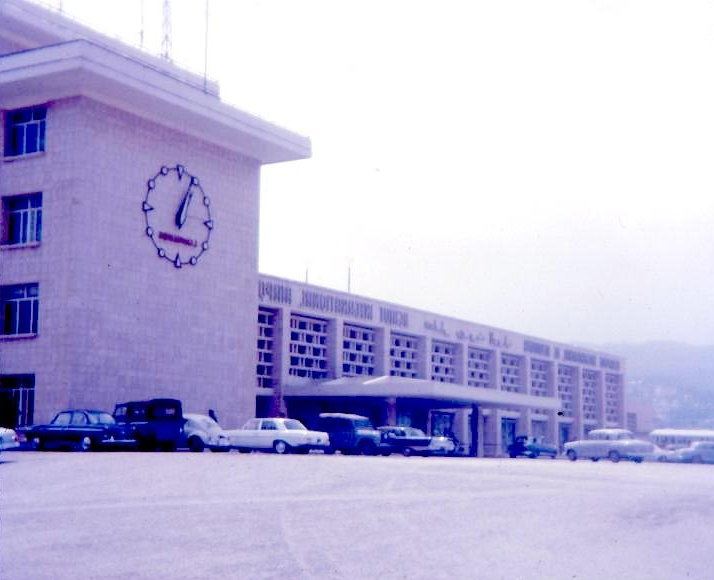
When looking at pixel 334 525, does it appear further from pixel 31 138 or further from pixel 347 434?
pixel 31 138

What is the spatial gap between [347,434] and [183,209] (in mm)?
11970

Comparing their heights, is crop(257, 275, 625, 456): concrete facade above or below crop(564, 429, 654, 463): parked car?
above

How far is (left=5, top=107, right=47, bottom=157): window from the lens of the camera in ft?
129

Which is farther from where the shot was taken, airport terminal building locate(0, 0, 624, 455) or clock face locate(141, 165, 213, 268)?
clock face locate(141, 165, 213, 268)

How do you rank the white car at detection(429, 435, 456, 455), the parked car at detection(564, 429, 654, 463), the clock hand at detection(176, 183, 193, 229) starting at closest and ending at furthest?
the white car at detection(429, 435, 456, 455) < the clock hand at detection(176, 183, 193, 229) < the parked car at detection(564, 429, 654, 463)

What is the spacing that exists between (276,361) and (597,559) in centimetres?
3761

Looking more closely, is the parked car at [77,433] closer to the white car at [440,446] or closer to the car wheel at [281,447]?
the car wheel at [281,447]

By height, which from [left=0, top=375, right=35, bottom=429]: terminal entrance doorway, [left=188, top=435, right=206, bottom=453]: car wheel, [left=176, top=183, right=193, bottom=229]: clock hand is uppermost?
[left=176, top=183, right=193, bottom=229]: clock hand

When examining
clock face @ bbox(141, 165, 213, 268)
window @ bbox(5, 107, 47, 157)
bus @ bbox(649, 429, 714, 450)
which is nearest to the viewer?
window @ bbox(5, 107, 47, 157)

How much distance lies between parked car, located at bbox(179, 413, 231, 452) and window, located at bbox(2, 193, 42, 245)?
1016 centimetres

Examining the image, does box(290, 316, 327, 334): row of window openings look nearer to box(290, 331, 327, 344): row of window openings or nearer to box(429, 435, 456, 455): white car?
box(290, 331, 327, 344): row of window openings

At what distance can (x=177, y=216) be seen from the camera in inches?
1654

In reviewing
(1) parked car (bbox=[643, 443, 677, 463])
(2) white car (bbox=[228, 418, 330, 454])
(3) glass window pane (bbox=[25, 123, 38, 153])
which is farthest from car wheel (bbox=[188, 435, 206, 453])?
(1) parked car (bbox=[643, 443, 677, 463])

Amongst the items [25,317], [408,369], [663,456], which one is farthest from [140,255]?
[663,456]
